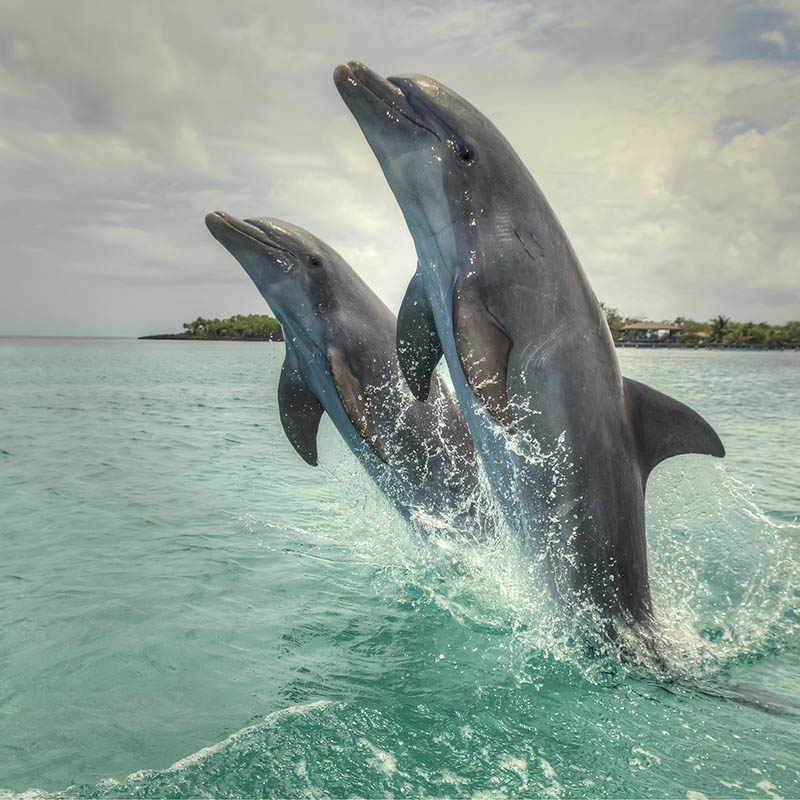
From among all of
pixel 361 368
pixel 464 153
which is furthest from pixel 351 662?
pixel 464 153

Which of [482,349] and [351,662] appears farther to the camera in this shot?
[351,662]

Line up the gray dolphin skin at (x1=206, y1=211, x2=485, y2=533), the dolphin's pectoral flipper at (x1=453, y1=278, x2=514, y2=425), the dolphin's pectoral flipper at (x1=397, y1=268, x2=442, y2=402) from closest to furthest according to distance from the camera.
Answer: the dolphin's pectoral flipper at (x1=453, y1=278, x2=514, y2=425) < the dolphin's pectoral flipper at (x1=397, y1=268, x2=442, y2=402) < the gray dolphin skin at (x1=206, y1=211, x2=485, y2=533)

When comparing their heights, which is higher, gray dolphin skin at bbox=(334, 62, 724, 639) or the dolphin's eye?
the dolphin's eye

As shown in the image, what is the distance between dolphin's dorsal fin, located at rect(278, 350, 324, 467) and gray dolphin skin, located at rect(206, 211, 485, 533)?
20 cm

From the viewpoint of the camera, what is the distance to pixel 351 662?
490 centimetres

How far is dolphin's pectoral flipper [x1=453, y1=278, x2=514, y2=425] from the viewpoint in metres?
4.36

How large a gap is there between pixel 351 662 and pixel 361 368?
8.29 feet

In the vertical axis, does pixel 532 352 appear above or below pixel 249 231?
below

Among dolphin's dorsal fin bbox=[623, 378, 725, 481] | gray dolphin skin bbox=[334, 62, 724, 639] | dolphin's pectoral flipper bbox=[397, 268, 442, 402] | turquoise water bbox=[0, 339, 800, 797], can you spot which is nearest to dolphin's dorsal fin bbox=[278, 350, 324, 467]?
turquoise water bbox=[0, 339, 800, 797]

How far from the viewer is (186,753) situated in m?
3.79

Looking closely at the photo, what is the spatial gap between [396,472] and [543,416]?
7.05 feet

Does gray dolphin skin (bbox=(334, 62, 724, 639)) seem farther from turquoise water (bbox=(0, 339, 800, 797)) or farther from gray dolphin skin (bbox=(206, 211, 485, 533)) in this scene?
gray dolphin skin (bbox=(206, 211, 485, 533))

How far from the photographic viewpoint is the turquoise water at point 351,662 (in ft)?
12.0

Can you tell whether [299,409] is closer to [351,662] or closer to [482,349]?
[351,662]
